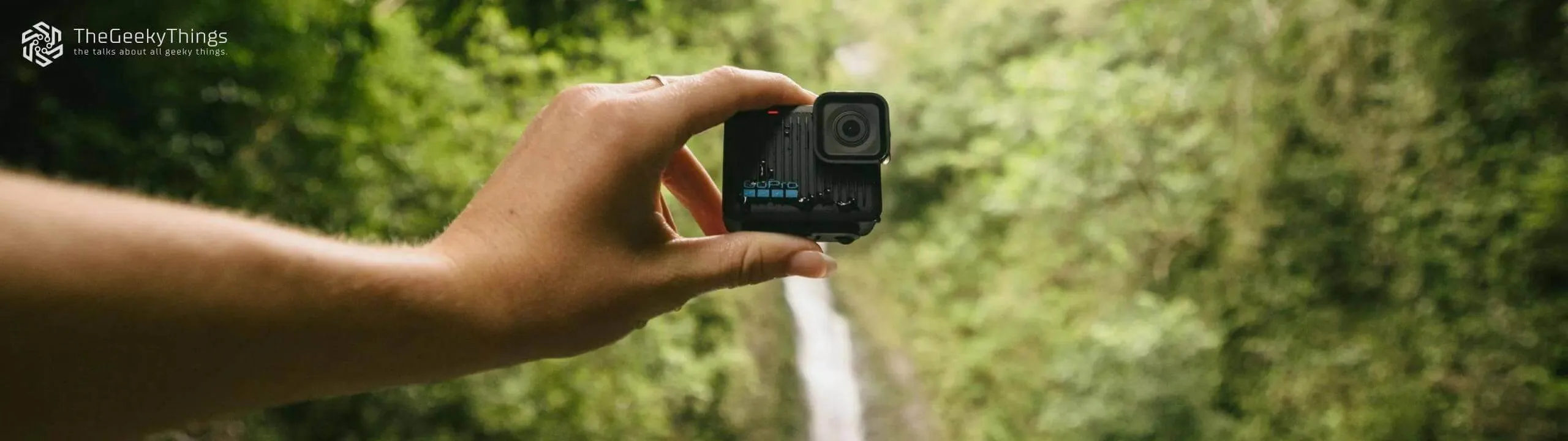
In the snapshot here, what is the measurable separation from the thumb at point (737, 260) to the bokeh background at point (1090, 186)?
1.15 meters

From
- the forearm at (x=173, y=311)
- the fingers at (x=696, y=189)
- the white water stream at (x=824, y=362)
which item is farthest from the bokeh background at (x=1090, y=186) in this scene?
the forearm at (x=173, y=311)

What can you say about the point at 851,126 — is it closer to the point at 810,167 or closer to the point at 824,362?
the point at 810,167

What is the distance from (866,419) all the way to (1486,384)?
3.12 meters

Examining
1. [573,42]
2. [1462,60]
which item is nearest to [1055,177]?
[1462,60]

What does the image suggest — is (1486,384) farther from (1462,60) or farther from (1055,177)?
(1055,177)

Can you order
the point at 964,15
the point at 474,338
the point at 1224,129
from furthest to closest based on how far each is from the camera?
the point at 964,15 → the point at 1224,129 → the point at 474,338

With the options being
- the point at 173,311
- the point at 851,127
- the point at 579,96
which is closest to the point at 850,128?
the point at 851,127

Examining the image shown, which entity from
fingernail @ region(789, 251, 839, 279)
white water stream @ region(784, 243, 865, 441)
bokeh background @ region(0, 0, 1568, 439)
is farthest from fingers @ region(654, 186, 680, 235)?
white water stream @ region(784, 243, 865, 441)

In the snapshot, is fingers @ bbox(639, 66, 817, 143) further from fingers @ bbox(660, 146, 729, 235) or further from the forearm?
the forearm

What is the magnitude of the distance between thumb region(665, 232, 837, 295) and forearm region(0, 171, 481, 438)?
224 mm

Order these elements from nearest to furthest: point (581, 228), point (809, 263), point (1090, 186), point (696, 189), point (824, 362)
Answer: point (581, 228)
point (809, 263)
point (696, 189)
point (1090, 186)
point (824, 362)

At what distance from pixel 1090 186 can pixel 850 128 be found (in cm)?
306

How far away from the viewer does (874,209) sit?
2.72 feet

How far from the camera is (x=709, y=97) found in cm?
72
